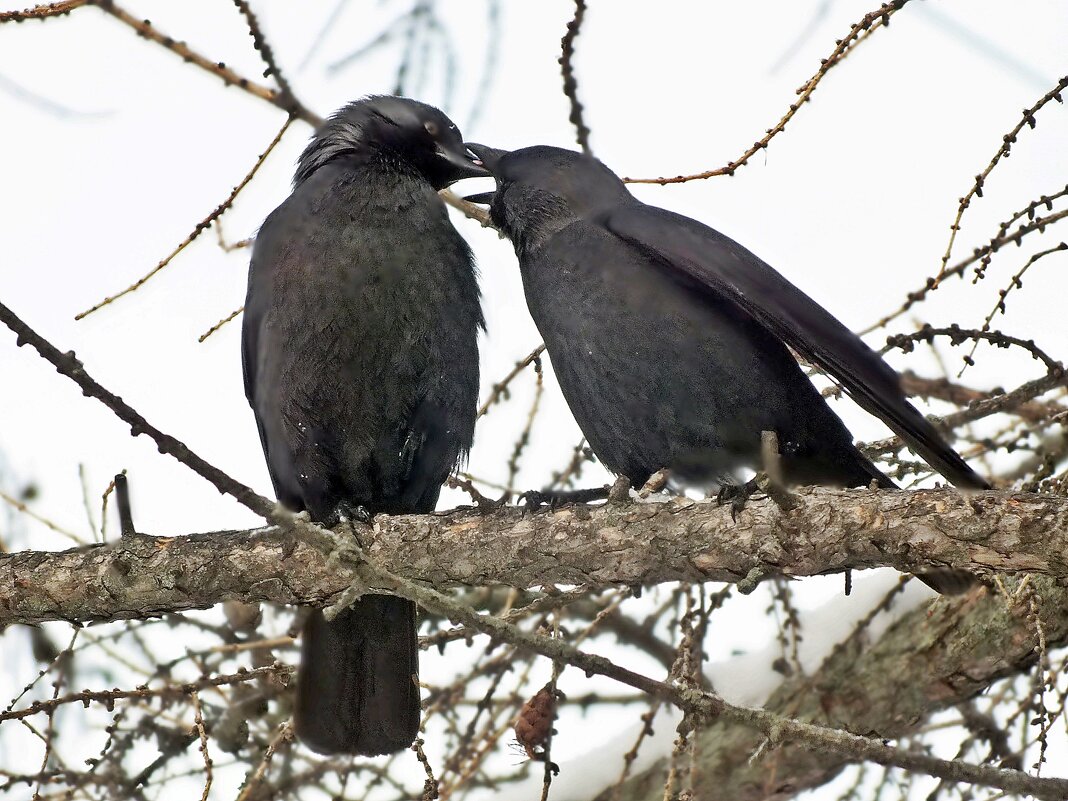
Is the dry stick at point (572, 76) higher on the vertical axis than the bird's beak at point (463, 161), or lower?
lower

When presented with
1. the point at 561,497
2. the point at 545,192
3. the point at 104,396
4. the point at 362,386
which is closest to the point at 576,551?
the point at 561,497

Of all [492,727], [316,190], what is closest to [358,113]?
[316,190]

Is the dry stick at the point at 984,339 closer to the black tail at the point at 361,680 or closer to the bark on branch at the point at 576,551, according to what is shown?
the bark on branch at the point at 576,551

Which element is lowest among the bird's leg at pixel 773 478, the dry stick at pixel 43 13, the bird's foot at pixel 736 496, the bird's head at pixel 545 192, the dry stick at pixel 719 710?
the dry stick at pixel 719 710

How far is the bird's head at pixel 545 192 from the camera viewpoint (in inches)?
165

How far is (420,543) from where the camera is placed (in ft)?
11.3

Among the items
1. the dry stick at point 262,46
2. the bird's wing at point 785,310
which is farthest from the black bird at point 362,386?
the dry stick at point 262,46

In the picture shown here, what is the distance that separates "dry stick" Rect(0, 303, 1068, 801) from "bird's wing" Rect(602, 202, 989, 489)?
34.0 inches

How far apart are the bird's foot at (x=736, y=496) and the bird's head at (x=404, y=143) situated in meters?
2.03

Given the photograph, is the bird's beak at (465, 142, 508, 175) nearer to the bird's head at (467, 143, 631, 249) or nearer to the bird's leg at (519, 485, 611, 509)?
the bird's head at (467, 143, 631, 249)

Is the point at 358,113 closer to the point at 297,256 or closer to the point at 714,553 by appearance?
the point at 297,256

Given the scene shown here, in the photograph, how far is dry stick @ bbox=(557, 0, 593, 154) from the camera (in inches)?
117

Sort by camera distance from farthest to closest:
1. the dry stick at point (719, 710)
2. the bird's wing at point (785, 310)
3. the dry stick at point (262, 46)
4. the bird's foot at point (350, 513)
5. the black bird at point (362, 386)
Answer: the black bird at point (362, 386) < the bird's foot at point (350, 513) < the bird's wing at point (785, 310) < the dry stick at point (262, 46) < the dry stick at point (719, 710)

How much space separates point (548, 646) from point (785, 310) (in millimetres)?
1536
